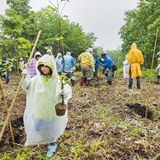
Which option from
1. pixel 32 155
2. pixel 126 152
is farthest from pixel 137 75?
pixel 32 155

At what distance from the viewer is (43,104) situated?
2.08 meters

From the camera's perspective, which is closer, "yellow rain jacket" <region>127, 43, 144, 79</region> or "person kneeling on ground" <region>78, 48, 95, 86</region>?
"yellow rain jacket" <region>127, 43, 144, 79</region>

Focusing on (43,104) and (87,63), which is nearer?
(43,104)

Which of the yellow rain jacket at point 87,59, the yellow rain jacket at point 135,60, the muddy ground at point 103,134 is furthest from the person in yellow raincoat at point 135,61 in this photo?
the yellow rain jacket at point 87,59

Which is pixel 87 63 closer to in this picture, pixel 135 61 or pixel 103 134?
pixel 135 61

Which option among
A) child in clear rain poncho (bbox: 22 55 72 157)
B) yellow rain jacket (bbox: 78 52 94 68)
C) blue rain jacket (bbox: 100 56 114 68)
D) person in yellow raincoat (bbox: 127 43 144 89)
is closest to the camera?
child in clear rain poncho (bbox: 22 55 72 157)

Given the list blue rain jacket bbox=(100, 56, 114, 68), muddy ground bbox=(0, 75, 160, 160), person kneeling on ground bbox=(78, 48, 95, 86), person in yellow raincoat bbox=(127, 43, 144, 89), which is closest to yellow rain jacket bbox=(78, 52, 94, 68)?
person kneeling on ground bbox=(78, 48, 95, 86)

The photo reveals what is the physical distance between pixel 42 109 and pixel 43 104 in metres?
0.09

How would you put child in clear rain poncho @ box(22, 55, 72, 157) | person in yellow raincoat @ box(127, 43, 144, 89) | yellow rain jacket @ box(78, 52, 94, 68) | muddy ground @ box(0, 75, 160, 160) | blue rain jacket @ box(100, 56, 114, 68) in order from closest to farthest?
1. child in clear rain poncho @ box(22, 55, 72, 157)
2. muddy ground @ box(0, 75, 160, 160)
3. person in yellow raincoat @ box(127, 43, 144, 89)
4. yellow rain jacket @ box(78, 52, 94, 68)
5. blue rain jacket @ box(100, 56, 114, 68)

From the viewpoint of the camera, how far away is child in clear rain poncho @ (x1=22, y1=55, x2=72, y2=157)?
208 centimetres

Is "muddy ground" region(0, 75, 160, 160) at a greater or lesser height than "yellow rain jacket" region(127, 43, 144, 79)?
lesser

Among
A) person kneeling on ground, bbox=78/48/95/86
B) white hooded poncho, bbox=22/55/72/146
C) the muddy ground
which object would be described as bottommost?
the muddy ground

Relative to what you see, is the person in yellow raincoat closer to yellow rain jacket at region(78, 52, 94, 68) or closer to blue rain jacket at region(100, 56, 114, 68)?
blue rain jacket at region(100, 56, 114, 68)

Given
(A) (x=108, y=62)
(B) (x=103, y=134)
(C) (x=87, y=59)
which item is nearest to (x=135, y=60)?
(A) (x=108, y=62)
